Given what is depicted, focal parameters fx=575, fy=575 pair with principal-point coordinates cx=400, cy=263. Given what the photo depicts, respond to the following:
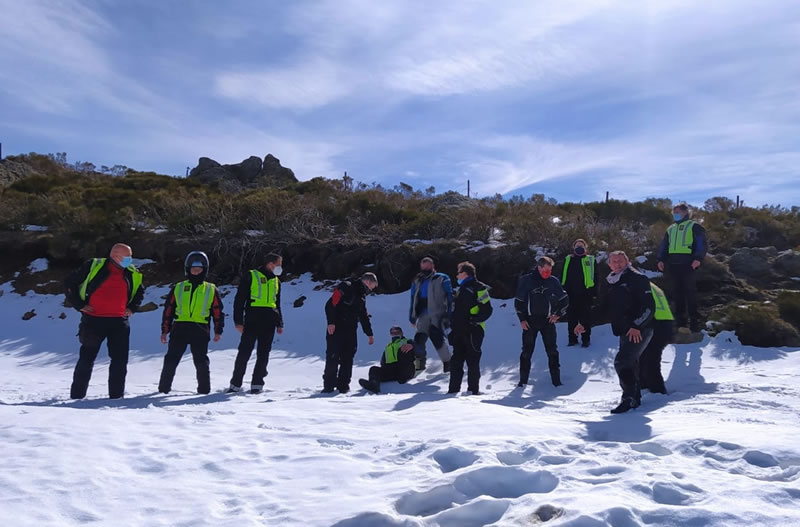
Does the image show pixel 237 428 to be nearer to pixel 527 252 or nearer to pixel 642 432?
pixel 642 432

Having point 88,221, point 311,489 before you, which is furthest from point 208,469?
point 88,221

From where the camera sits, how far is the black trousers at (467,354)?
7.30 m

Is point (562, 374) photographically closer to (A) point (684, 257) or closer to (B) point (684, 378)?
(B) point (684, 378)

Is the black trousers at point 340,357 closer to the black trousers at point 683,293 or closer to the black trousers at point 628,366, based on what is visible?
the black trousers at point 628,366

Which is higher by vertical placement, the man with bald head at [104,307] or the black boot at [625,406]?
the man with bald head at [104,307]

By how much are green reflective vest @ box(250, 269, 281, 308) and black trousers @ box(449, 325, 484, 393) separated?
7.99 feet

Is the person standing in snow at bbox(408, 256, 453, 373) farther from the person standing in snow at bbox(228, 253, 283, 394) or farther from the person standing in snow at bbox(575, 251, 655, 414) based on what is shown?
the person standing in snow at bbox(575, 251, 655, 414)

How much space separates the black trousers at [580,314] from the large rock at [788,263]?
19.5ft

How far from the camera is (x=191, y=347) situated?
23.4 ft

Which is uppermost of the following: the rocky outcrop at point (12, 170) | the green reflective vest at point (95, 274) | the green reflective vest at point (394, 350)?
the rocky outcrop at point (12, 170)

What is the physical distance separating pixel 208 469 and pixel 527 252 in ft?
34.4

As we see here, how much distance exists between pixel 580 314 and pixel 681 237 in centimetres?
201

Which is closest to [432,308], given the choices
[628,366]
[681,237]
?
[628,366]

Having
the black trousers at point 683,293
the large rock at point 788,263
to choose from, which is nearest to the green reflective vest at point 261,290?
the black trousers at point 683,293
